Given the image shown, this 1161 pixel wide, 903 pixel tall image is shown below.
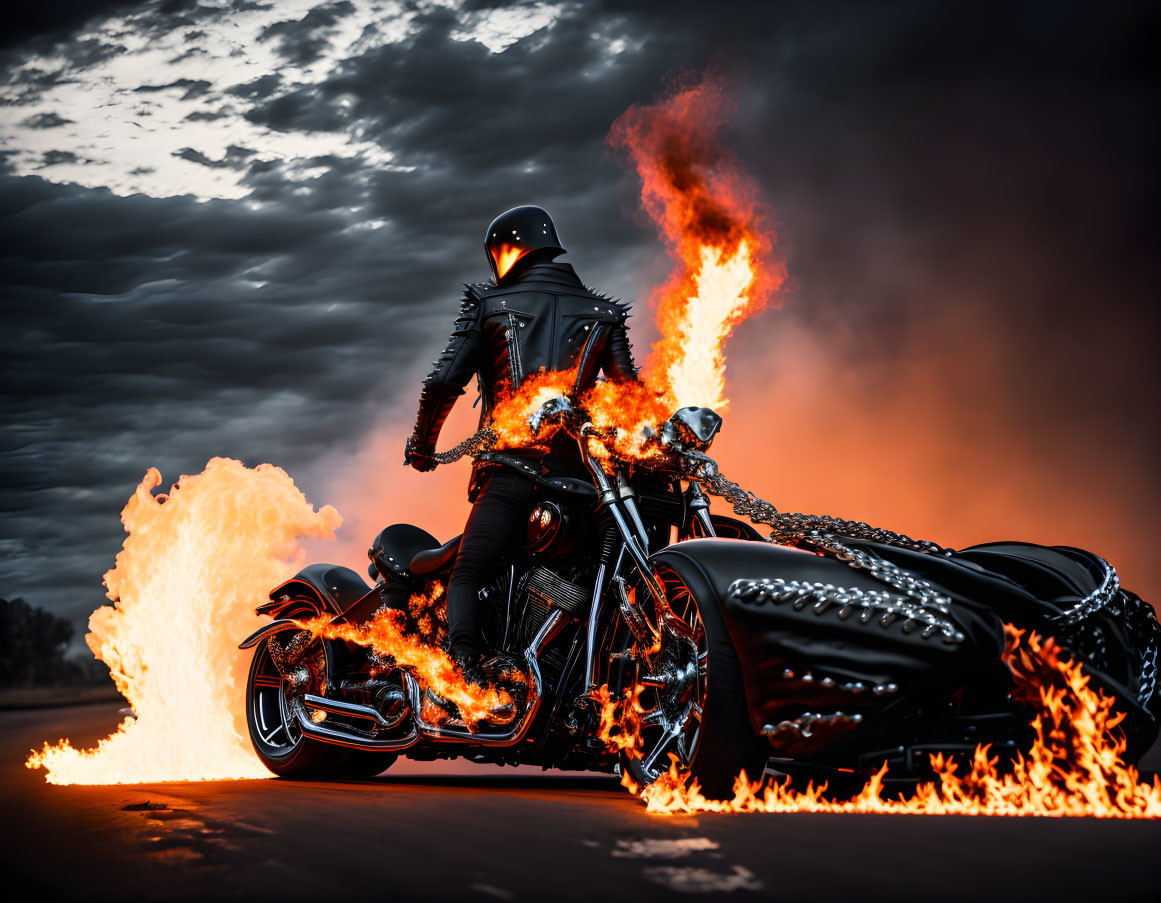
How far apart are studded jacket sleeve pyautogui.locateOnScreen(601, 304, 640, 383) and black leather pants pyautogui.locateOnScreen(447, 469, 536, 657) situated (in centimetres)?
88

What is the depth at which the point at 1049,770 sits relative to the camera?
4062 millimetres

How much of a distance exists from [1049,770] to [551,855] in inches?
76.2

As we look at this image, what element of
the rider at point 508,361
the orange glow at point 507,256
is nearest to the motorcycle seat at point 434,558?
the rider at point 508,361

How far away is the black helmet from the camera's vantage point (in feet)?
21.1

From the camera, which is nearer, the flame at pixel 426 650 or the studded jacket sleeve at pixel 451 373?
the flame at pixel 426 650

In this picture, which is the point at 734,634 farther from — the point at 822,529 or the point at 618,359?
the point at 618,359

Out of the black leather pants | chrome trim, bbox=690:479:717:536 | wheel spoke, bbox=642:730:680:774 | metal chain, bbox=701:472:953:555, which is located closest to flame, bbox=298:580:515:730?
the black leather pants

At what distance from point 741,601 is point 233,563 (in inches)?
205

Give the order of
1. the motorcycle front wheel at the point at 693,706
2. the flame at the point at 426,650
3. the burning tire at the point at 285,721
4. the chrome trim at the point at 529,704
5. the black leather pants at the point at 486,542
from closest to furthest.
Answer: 1. the motorcycle front wheel at the point at 693,706
2. the chrome trim at the point at 529,704
3. the flame at the point at 426,650
4. the black leather pants at the point at 486,542
5. the burning tire at the point at 285,721

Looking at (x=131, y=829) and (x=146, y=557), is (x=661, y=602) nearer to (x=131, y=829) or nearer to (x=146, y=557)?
(x=131, y=829)

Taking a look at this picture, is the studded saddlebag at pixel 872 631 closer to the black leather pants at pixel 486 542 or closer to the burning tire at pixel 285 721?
the black leather pants at pixel 486 542

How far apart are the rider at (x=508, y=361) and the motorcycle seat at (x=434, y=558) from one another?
0.42 ft

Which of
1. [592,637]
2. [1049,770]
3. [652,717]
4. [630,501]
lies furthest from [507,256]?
[1049,770]

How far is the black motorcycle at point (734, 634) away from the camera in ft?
13.1
